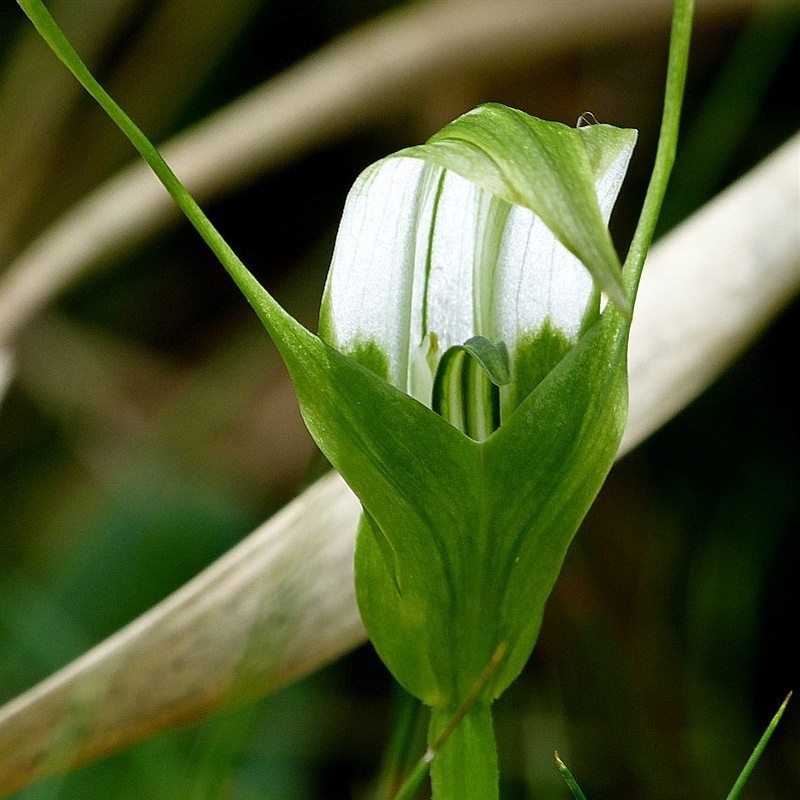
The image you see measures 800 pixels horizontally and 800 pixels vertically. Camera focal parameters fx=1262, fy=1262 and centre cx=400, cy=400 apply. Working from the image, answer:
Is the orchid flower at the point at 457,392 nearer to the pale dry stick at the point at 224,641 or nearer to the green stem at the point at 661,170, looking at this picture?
the green stem at the point at 661,170

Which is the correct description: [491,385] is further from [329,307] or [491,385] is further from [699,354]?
[699,354]

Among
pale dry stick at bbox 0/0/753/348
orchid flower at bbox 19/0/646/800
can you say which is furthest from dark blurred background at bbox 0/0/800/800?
orchid flower at bbox 19/0/646/800

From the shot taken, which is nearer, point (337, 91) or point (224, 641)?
point (224, 641)

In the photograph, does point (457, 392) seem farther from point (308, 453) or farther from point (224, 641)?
point (308, 453)

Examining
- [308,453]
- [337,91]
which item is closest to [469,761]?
[337,91]

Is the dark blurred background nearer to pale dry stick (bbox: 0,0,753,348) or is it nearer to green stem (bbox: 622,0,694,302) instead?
pale dry stick (bbox: 0,0,753,348)

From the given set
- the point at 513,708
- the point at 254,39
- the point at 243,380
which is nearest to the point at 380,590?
the point at 513,708
